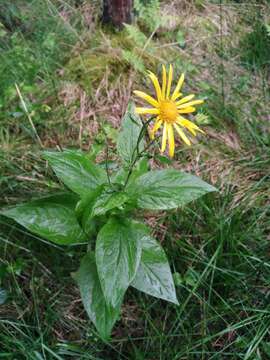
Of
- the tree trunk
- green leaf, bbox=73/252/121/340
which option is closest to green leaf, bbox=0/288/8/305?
green leaf, bbox=73/252/121/340

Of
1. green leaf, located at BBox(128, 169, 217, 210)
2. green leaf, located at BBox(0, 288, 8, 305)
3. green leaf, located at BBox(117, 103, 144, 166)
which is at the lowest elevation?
green leaf, located at BBox(0, 288, 8, 305)

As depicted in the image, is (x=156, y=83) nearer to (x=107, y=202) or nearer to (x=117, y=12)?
(x=107, y=202)

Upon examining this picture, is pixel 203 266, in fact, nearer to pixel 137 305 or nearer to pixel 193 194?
pixel 137 305

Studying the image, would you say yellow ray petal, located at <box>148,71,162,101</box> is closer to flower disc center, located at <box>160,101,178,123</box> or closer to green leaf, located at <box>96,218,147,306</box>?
flower disc center, located at <box>160,101,178,123</box>

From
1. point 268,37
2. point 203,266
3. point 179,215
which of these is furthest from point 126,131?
point 268,37

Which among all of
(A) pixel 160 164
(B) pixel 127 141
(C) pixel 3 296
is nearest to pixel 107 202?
(B) pixel 127 141

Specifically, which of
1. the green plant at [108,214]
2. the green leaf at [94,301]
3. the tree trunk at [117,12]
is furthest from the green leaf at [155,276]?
the tree trunk at [117,12]

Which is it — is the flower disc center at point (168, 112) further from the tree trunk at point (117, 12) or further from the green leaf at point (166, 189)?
the tree trunk at point (117, 12)
